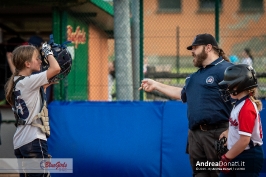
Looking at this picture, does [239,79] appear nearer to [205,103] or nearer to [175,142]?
[205,103]

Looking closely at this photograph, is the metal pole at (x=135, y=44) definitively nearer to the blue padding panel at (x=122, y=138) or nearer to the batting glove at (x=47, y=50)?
the blue padding panel at (x=122, y=138)

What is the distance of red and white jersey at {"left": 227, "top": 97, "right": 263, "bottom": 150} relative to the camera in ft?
16.5

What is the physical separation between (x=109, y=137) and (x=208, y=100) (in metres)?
A: 2.63

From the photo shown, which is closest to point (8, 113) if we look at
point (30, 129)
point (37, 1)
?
point (37, 1)

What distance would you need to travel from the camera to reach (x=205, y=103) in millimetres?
6398

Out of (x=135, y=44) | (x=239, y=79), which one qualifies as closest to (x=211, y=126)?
(x=239, y=79)

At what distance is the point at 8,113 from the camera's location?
11211mm

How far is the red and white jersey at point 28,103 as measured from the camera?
6145 millimetres

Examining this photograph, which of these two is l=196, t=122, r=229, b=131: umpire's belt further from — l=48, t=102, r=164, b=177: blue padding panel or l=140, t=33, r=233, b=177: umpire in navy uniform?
l=48, t=102, r=164, b=177: blue padding panel

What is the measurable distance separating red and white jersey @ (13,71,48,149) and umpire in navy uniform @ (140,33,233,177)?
1271 mm

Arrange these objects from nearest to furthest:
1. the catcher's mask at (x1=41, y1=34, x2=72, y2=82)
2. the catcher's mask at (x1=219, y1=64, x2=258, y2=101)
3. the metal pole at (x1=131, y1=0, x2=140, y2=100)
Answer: the catcher's mask at (x1=219, y1=64, x2=258, y2=101), the catcher's mask at (x1=41, y1=34, x2=72, y2=82), the metal pole at (x1=131, y1=0, x2=140, y2=100)

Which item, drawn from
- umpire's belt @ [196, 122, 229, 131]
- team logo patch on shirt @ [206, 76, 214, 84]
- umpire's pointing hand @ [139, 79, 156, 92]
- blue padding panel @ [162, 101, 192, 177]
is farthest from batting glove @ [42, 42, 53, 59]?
→ blue padding panel @ [162, 101, 192, 177]

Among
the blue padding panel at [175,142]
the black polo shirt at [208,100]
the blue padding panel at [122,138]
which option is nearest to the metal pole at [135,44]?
the blue padding panel at [122,138]

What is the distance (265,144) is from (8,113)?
5.29 meters
